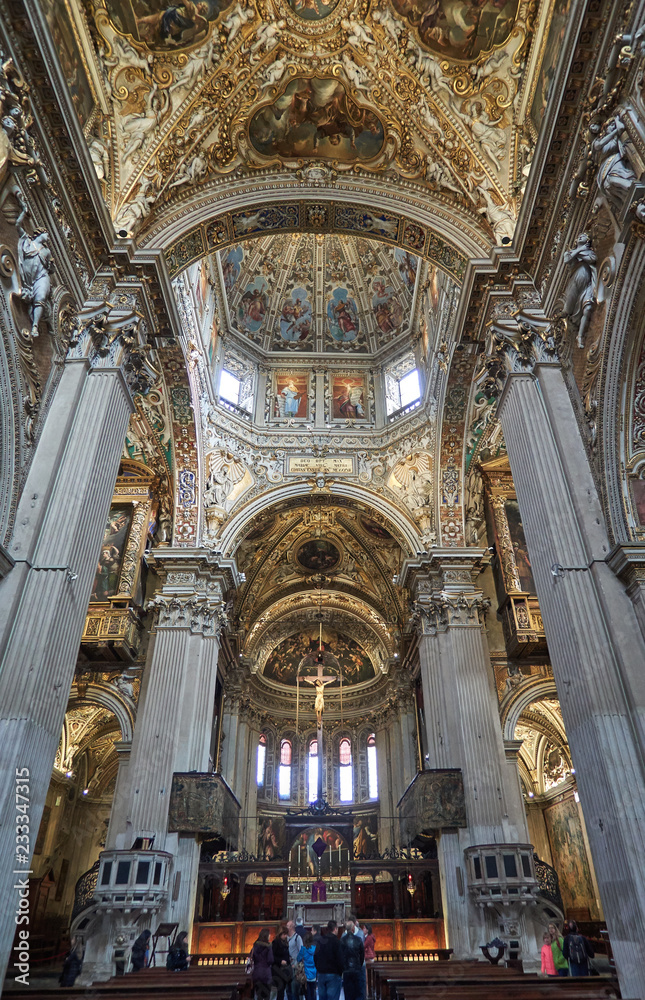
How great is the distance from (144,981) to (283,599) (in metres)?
19.0

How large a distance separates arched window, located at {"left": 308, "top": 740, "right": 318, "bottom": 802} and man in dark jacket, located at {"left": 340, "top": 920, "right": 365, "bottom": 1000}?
74.7ft

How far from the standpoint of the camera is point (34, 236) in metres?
8.50

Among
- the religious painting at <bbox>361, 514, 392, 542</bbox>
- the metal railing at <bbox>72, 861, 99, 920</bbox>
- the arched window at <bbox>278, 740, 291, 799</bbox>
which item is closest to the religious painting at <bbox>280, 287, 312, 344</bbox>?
the religious painting at <bbox>361, 514, 392, 542</bbox>

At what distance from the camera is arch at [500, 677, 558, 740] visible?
16219mm

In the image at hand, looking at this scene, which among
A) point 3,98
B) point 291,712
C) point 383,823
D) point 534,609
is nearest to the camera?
point 3,98

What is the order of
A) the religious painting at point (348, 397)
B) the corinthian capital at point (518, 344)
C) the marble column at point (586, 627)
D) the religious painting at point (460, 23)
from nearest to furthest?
1. the marble column at point (586, 627)
2. the corinthian capital at point (518, 344)
3. the religious painting at point (460, 23)
4. the religious painting at point (348, 397)

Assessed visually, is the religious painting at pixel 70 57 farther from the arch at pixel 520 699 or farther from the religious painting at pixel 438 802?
the arch at pixel 520 699

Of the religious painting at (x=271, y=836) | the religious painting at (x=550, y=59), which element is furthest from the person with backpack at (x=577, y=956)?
the religious painting at (x=271, y=836)

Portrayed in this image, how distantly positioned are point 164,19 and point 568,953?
52.2 ft

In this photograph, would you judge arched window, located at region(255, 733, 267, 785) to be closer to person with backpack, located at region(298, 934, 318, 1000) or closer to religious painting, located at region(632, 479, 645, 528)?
person with backpack, located at region(298, 934, 318, 1000)

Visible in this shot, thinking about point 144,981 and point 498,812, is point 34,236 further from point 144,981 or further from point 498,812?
point 498,812

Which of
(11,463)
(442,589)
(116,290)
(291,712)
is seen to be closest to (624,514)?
(11,463)

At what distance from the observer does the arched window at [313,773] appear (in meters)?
29.3

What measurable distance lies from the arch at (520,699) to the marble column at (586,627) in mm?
8694
